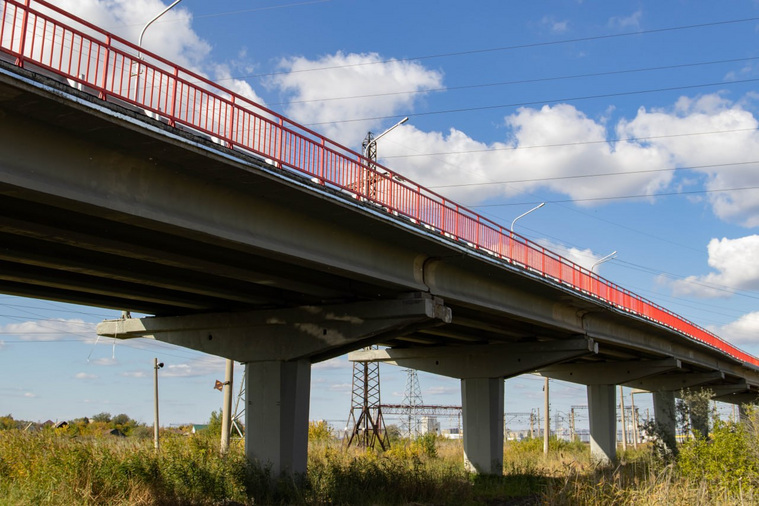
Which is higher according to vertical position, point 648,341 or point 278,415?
point 648,341

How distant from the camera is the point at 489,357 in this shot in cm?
3028

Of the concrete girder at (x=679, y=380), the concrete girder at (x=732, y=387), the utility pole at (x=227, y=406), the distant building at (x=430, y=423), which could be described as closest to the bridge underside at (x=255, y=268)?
the utility pole at (x=227, y=406)

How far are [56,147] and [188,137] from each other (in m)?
1.94

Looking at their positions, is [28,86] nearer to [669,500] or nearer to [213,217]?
[213,217]

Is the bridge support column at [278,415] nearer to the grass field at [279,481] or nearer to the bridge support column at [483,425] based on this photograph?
the grass field at [279,481]

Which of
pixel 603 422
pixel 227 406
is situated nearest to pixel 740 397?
pixel 603 422

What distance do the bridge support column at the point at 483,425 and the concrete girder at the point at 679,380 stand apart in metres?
24.7

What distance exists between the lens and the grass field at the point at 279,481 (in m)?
14.6

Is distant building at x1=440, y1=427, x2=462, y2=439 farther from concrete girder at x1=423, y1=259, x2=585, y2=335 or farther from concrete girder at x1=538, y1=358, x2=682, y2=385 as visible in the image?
concrete girder at x1=423, y1=259, x2=585, y2=335

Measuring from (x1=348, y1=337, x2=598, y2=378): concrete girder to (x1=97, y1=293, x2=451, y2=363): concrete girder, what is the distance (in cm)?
1073

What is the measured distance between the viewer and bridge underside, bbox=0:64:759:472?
10.3 m

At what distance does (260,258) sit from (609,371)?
1190 inches

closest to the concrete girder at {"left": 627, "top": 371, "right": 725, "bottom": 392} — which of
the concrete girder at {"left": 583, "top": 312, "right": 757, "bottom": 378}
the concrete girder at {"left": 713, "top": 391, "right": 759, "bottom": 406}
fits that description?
the concrete girder at {"left": 583, "top": 312, "right": 757, "bottom": 378}

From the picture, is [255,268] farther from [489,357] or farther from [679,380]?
[679,380]
